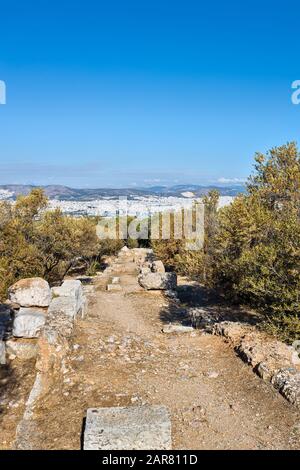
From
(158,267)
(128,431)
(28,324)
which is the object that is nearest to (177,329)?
(28,324)

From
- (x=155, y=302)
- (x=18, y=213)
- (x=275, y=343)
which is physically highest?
(x=18, y=213)

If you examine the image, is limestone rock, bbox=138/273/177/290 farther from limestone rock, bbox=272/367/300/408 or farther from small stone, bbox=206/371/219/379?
limestone rock, bbox=272/367/300/408

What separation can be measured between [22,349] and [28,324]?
826mm

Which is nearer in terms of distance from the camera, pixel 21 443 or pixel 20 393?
pixel 21 443

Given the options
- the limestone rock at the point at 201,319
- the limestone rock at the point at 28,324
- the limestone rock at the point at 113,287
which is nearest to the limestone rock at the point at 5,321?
the limestone rock at the point at 28,324

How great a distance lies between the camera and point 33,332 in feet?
38.1

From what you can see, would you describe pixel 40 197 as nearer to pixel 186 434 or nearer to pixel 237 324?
pixel 237 324

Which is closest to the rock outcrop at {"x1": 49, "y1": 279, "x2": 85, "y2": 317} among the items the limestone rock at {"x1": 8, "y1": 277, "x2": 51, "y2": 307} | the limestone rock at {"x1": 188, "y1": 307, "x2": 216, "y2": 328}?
the limestone rock at {"x1": 8, "y1": 277, "x2": 51, "y2": 307}

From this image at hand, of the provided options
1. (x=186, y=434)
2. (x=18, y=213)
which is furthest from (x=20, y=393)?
(x=18, y=213)

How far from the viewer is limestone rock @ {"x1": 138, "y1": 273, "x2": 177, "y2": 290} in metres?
20.5

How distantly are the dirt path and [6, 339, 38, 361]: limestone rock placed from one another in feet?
4.17

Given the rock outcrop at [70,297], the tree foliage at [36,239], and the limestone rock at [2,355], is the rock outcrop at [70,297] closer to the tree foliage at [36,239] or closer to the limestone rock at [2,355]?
the limestone rock at [2,355]

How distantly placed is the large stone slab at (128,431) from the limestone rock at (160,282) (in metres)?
13.6
